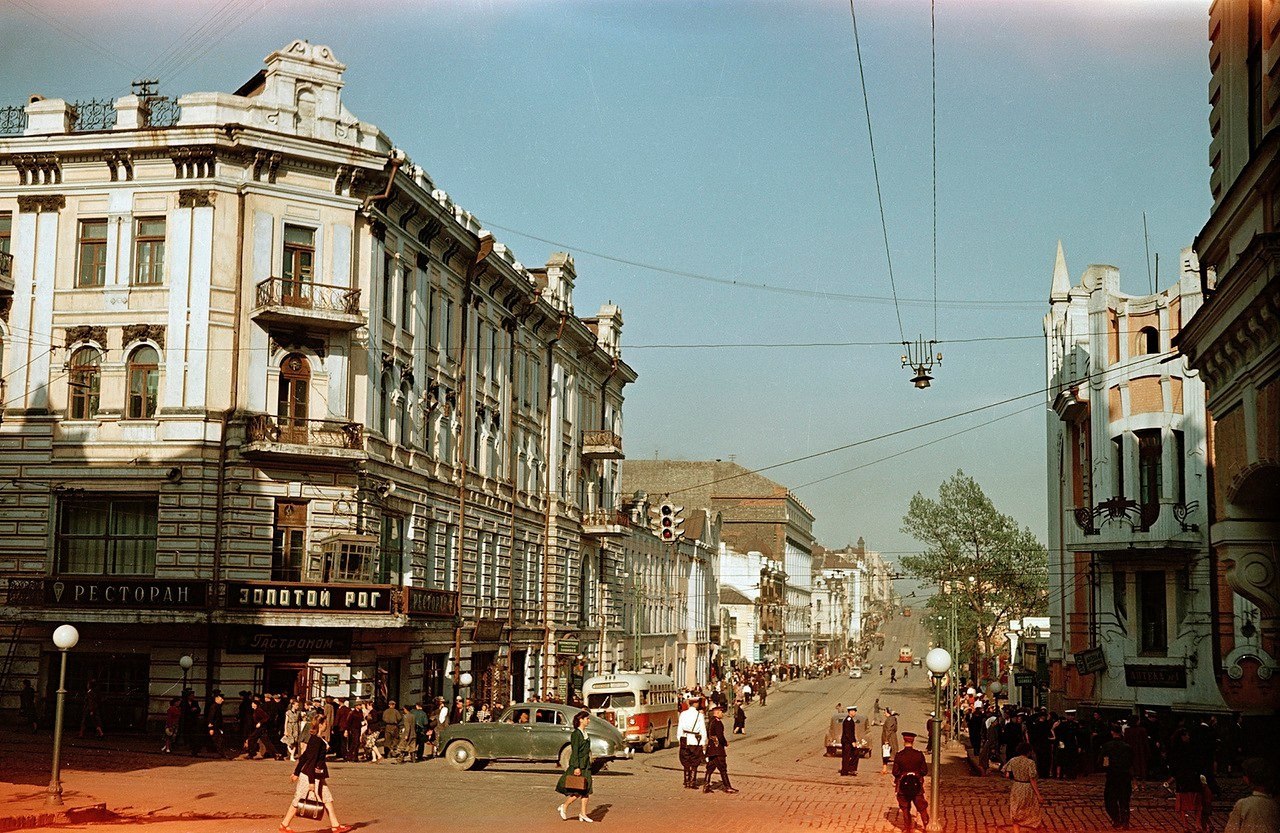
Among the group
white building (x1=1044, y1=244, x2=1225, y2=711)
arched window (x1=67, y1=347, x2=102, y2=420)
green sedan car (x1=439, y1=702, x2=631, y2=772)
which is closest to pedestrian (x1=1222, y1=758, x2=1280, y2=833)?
green sedan car (x1=439, y1=702, x2=631, y2=772)

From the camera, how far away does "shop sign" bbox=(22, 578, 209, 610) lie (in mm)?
35469

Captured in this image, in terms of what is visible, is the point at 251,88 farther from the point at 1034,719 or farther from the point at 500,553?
the point at 1034,719

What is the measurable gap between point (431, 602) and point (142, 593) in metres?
8.26

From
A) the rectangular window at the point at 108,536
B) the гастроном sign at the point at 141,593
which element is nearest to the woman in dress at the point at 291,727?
the гастроном sign at the point at 141,593

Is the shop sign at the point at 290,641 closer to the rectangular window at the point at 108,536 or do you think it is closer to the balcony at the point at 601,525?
the rectangular window at the point at 108,536

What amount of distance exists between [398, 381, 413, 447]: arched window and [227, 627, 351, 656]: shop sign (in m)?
7.29

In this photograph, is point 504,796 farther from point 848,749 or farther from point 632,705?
point 632,705

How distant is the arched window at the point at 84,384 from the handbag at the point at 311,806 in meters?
20.7

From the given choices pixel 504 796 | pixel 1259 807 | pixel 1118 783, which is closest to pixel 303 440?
pixel 504 796

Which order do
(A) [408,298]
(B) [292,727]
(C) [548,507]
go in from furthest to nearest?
(C) [548,507] → (A) [408,298] → (B) [292,727]

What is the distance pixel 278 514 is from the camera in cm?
3725

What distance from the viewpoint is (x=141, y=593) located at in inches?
1400

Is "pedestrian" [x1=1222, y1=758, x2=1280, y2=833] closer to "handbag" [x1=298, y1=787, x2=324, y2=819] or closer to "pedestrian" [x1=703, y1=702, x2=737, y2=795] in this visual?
"handbag" [x1=298, y1=787, x2=324, y2=819]

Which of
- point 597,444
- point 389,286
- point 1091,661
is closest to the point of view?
point 389,286
